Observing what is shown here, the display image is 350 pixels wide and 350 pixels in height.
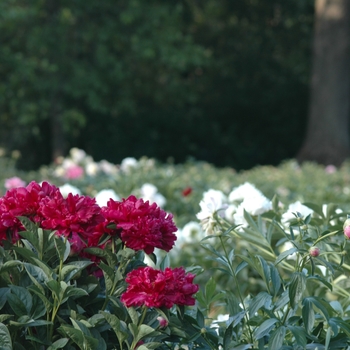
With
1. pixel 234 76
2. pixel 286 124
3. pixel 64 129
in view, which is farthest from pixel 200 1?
pixel 64 129

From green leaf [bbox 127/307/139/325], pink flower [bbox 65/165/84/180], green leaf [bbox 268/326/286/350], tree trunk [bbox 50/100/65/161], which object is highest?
green leaf [bbox 127/307/139/325]

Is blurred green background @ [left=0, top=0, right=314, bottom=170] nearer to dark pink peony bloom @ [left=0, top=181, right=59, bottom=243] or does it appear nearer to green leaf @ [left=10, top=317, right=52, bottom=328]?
dark pink peony bloom @ [left=0, top=181, right=59, bottom=243]

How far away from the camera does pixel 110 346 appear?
5.17 ft

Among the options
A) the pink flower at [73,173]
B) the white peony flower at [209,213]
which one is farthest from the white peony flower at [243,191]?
the pink flower at [73,173]

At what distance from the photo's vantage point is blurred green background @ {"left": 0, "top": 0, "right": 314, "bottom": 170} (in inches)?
520

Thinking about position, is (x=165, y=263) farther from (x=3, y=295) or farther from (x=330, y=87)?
(x=330, y=87)

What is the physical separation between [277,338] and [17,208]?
2.06ft

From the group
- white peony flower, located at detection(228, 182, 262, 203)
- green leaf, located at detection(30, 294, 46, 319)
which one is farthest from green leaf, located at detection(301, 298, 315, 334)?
white peony flower, located at detection(228, 182, 262, 203)

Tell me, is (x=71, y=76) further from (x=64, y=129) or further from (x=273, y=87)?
(x=273, y=87)

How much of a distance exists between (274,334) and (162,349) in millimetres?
257

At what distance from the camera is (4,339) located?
4.68 feet

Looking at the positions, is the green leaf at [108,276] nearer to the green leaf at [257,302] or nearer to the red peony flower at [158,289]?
the red peony flower at [158,289]

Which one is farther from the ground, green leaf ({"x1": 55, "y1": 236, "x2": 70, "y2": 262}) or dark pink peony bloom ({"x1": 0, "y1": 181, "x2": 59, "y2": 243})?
dark pink peony bloom ({"x1": 0, "y1": 181, "x2": 59, "y2": 243})

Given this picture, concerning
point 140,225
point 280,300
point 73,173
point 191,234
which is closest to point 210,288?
point 280,300
